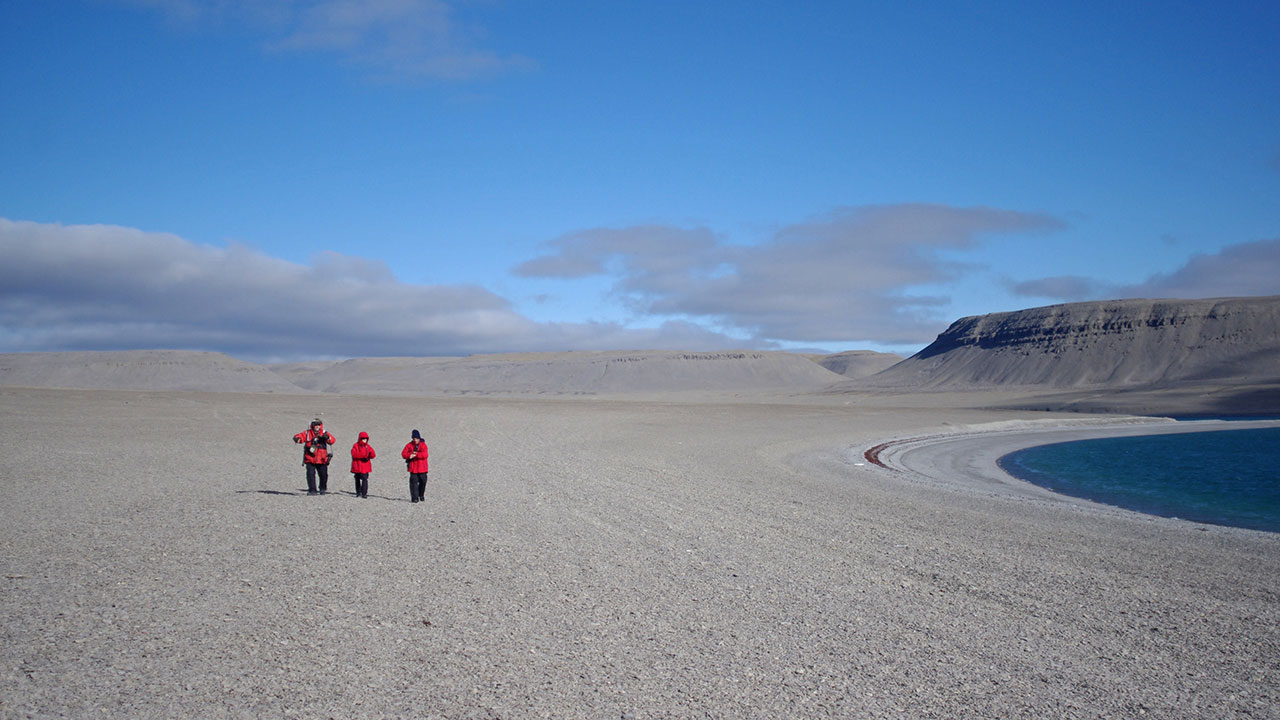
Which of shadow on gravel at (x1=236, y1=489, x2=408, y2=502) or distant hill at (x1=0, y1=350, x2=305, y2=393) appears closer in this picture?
shadow on gravel at (x1=236, y1=489, x2=408, y2=502)

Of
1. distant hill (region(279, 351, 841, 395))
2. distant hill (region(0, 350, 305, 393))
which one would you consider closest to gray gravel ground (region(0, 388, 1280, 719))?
distant hill (region(0, 350, 305, 393))

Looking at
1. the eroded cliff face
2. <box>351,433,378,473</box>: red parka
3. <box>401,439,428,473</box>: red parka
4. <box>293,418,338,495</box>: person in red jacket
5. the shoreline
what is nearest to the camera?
<box>401,439,428,473</box>: red parka

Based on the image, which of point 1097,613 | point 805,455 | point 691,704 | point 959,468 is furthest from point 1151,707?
point 959,468

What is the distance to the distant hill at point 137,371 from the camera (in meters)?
92.0

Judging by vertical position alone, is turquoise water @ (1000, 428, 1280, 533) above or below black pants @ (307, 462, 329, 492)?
below

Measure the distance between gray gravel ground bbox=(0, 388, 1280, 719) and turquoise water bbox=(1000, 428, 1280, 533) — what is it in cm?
505

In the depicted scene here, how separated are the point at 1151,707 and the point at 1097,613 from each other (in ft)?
7.73

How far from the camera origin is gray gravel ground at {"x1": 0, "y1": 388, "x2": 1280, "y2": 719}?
16.8 ft

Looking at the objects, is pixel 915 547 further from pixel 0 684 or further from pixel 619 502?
pixel 0 684

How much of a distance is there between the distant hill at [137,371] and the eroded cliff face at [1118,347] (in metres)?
100

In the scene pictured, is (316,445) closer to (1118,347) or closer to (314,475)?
(314,475)

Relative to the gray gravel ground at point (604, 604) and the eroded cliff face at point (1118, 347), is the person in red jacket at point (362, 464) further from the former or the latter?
the eroded cliff face at point (1118, 347)

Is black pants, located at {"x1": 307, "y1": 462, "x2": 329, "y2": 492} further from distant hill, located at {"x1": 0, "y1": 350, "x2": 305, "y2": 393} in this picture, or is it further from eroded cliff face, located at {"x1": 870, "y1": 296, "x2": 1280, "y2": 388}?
eroded cliff face, located at {"x1": 870, "y1": 296, "x2": 1280, "y2": 388}

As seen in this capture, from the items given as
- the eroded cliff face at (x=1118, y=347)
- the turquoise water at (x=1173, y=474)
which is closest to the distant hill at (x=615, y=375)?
the eroded cliff face at (x=1118, y=347)
